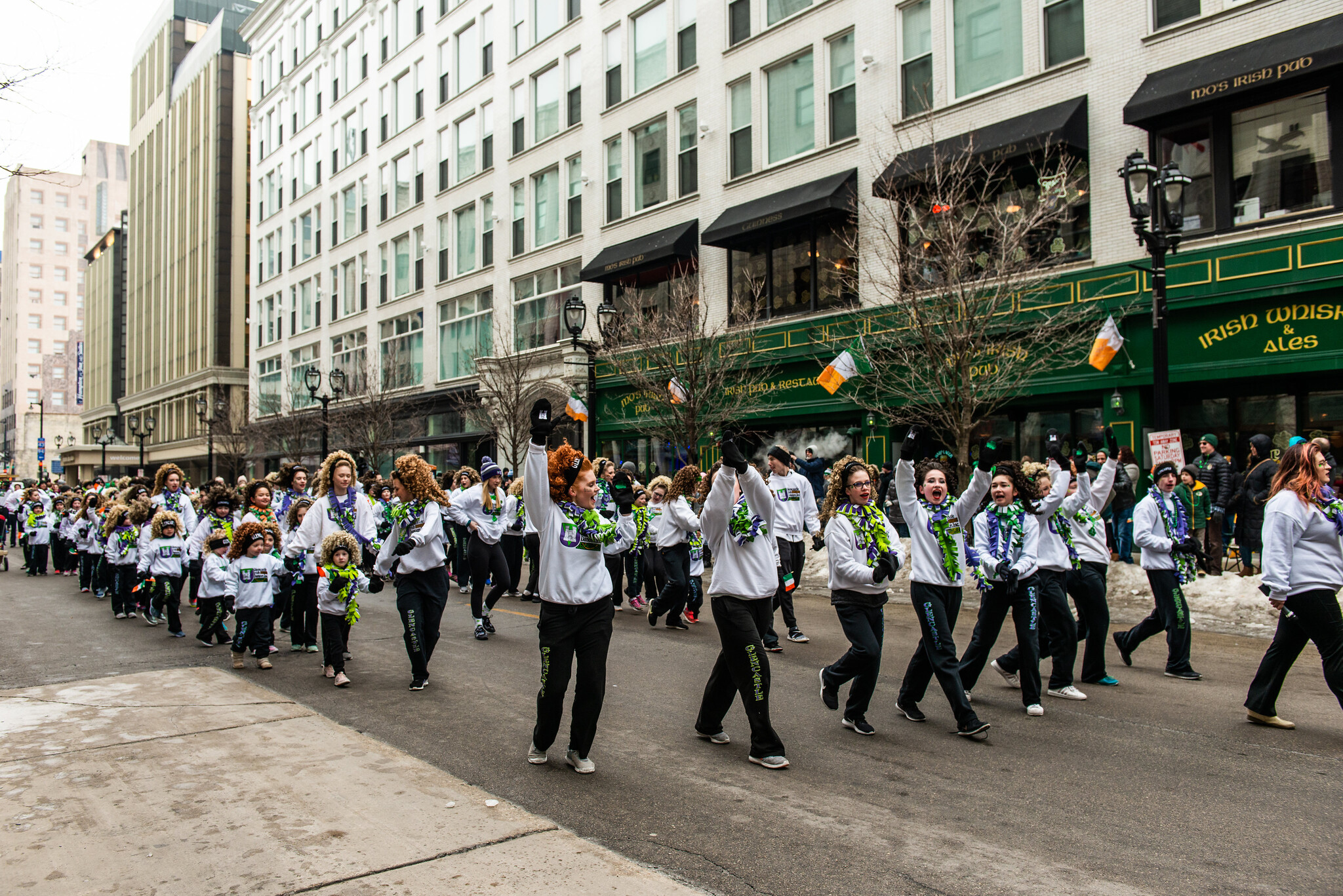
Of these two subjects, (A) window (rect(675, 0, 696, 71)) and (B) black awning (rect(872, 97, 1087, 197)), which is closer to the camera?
(B) black awning (rect(872, 97, 1087, 197))

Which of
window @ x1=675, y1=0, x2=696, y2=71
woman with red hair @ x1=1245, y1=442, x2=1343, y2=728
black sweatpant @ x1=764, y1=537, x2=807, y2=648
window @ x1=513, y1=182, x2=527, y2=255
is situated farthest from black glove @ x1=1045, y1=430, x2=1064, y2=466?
window @ x1=513, y1=182, x2=527, y2=255

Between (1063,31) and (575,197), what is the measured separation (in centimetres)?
1566

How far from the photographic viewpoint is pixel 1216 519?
44.8ft

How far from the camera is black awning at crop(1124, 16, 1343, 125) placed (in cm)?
1397

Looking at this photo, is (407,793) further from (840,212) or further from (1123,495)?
(840,212)

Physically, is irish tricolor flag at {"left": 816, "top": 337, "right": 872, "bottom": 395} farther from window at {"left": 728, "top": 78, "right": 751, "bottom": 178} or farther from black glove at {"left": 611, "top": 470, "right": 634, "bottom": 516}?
black glove at {"left": 611, "top": 470, "right": 634, "bottom": 516}

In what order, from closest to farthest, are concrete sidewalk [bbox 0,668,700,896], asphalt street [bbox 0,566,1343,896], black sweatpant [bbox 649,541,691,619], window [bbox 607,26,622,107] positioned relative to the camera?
concrete sidewalk [bbox 0,668,700,896], asphalt street [bbox 0,566,1343,896], black sweatpant [bbox 649,541,691,619], window [bbox 607,26,622,107]

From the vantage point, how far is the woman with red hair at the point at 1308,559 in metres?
6.22

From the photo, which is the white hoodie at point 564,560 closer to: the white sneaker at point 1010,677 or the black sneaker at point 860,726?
the black sneaker at point 860,726

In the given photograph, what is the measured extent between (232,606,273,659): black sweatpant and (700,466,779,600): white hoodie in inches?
200

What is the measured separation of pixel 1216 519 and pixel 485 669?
10.7 metres

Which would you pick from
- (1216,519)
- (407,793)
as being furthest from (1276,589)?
(1216,519)

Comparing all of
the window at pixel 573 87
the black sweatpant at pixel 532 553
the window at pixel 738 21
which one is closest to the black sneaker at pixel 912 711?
the black sweatpant at pixel 532 553

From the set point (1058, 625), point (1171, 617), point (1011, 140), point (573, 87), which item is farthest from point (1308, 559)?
point (573, 87)
